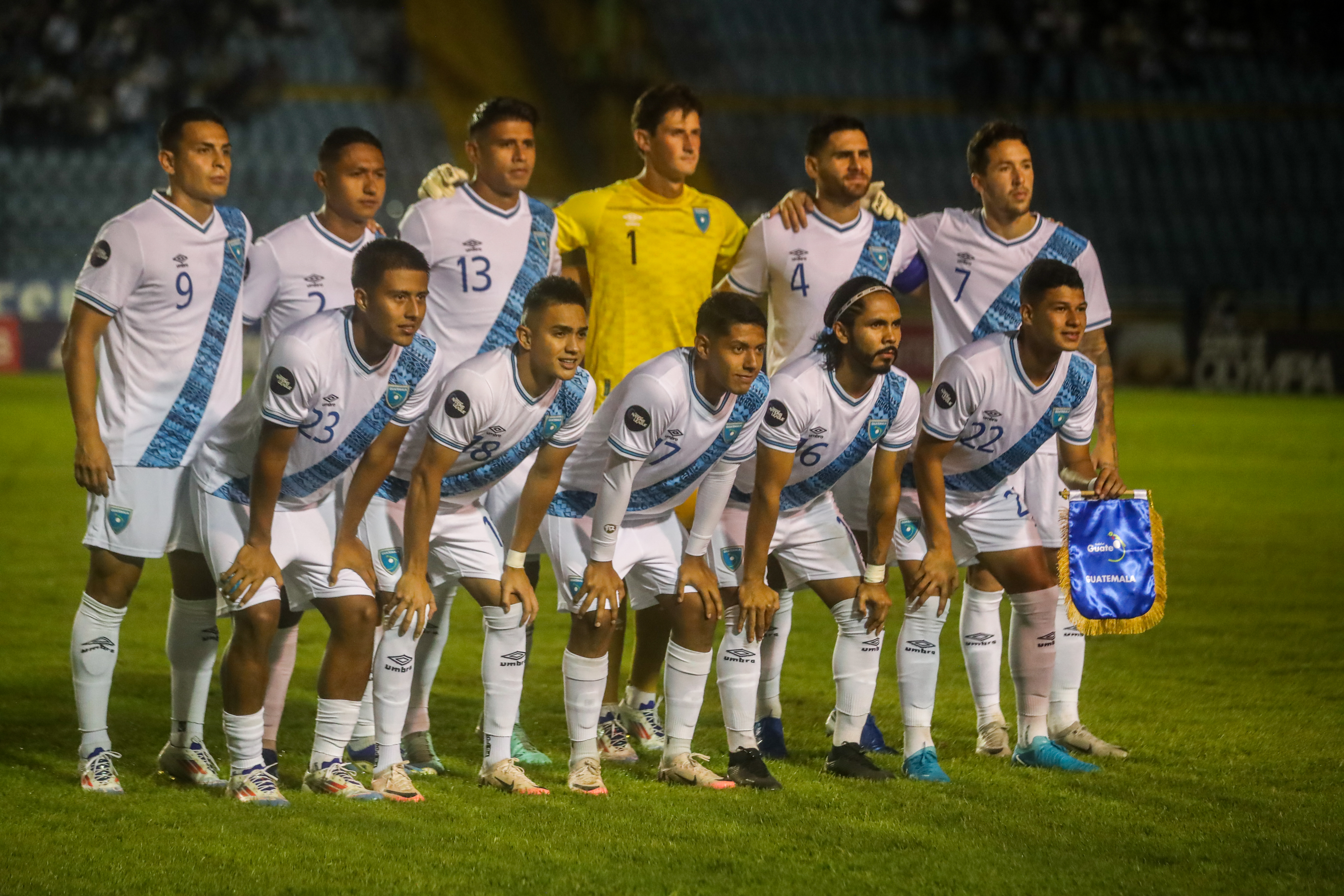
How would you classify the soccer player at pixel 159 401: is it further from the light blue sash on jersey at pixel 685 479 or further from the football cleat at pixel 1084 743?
the football cleat at pixel 1084 743

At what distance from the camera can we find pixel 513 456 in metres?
4.79

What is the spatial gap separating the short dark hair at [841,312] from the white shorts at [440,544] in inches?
46.4

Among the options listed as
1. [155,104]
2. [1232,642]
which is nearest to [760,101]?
[155,104]

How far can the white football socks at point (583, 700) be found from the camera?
15.6 feet

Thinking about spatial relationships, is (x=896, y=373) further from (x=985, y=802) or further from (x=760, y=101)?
(x=760, y=101)

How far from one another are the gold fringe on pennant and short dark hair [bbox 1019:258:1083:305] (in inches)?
29.1

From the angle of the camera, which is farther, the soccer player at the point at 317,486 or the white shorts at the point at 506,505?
the white shorts at the point at 506,505

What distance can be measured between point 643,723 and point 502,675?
0.95m

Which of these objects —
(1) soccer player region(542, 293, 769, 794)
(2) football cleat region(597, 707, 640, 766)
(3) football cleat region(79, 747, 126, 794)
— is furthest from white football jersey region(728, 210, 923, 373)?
(3) football cleat region(79, 747, 126, 794)

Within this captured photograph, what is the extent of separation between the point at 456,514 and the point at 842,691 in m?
1.31

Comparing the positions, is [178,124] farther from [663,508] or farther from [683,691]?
[683,691]

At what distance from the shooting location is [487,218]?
5.47m

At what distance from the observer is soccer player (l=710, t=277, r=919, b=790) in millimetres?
4832

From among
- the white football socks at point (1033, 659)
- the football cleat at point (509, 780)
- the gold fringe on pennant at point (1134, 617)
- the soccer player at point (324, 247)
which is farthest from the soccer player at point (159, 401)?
the gold fringe on pennant at point (1134, 617)
